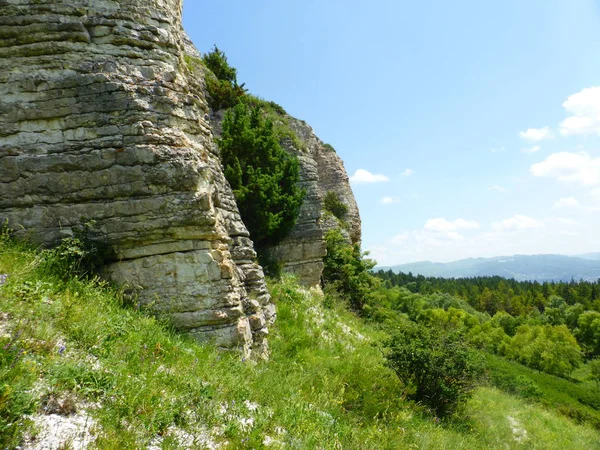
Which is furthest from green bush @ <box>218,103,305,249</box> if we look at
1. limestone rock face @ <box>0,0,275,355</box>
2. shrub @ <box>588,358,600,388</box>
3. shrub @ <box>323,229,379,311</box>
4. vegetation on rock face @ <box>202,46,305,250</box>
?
shrub @ <box>588,358,600,388</box>

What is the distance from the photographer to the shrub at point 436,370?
363 inches

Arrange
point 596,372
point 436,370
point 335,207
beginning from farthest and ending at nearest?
point 596,372 → point 335,207 → point 436,370

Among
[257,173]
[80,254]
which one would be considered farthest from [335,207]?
[80,254]

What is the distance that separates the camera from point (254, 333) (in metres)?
8.28

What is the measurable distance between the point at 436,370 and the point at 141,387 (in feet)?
26.4

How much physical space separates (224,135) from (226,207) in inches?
227

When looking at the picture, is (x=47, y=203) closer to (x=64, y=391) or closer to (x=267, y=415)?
(x=64, y=391)

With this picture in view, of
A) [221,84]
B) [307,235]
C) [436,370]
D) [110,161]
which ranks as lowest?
[436,370]

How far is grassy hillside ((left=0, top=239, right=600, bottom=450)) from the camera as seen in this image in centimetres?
311

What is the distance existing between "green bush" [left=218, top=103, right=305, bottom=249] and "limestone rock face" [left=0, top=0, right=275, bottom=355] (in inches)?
245

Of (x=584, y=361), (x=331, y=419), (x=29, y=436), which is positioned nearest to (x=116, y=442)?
(x=29, y=436)

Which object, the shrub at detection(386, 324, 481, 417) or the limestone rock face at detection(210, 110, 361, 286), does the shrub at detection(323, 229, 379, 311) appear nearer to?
the limestone rock face at detection(210, 110, 361, 286)

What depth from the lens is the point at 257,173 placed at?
1405cm

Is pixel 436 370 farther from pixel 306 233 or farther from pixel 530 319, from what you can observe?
pixel 530 319
